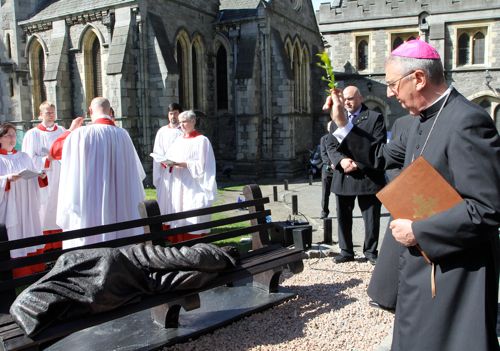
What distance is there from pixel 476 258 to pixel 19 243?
3.12 m

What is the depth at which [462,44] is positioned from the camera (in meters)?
24.5

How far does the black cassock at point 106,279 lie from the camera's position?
3248 millimetres

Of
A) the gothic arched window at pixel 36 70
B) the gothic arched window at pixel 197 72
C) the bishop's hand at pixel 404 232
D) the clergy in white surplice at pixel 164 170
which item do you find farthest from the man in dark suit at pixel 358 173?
the gothic arched window at pixel 36 70

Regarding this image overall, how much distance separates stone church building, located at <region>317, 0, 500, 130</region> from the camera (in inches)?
943

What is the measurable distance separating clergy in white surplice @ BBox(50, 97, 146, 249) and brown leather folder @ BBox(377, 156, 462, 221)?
4190 mm

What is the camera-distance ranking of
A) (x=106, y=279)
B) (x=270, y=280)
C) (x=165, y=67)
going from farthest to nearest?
1. (x=165, y=67)
2. (x=270, y=280)
3. (x=106, y=279)

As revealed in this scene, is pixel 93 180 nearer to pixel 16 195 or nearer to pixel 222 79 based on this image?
pixel 16 195

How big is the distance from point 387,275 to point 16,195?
18.0 ft

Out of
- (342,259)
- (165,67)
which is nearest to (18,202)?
(342,259)

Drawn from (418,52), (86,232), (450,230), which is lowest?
(86,232)

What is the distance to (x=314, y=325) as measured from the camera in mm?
4277

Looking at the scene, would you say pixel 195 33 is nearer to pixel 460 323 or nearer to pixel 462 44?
pixel 462 44

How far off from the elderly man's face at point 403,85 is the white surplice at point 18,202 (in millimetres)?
5495

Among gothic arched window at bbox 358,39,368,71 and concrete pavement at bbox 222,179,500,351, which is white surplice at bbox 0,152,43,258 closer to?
concrete pavement at bbox 222,179,500,351
